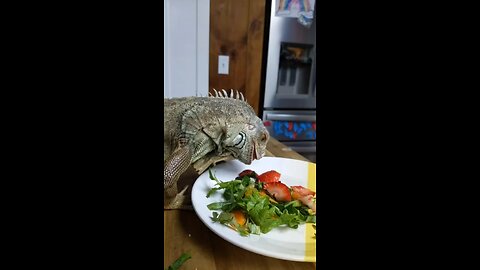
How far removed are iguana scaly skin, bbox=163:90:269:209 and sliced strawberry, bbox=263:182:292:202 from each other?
163mm

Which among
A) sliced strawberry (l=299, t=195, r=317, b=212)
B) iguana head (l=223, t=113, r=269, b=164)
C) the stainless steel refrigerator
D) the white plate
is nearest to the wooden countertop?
the white plate

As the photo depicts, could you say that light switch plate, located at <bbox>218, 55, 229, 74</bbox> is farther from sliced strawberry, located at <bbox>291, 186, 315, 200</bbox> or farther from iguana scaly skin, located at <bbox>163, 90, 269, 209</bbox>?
sliced strawberry, located at <bbox>291, 186, 315, 200</bbox>

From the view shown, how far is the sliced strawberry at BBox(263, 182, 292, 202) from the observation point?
0.67m

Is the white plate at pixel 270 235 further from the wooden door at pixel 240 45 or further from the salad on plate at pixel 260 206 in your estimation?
the wooden door at pixel 240 45

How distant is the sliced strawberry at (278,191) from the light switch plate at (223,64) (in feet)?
5.04

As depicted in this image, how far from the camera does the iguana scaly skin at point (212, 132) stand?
0.80m

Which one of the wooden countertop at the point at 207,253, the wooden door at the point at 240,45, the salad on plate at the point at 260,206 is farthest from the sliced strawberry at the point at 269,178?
the wooden door at the point at 240,45
